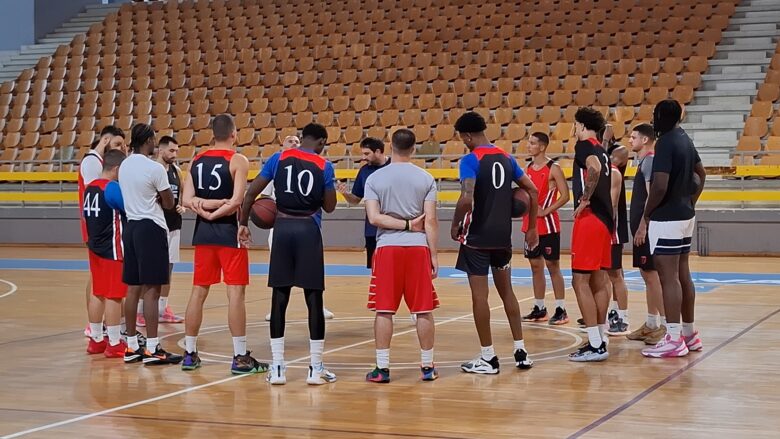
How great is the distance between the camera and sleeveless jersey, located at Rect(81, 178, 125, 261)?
851 cm

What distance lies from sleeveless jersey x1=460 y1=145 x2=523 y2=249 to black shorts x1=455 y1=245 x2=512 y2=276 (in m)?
0.05

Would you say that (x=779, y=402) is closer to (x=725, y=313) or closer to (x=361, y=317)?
(x=725, y=313)

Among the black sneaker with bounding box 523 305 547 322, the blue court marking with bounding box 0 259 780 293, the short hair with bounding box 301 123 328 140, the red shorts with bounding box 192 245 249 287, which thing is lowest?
the blue court marking with bounding box 0 259 780 293

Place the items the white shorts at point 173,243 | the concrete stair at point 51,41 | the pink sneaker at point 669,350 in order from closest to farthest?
the pink sneaker at point 669,350, the white shorts at point 173,243, the concrete stair at point 51,41

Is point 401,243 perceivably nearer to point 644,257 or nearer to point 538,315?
point 644,257

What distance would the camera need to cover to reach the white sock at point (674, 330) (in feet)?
27.1

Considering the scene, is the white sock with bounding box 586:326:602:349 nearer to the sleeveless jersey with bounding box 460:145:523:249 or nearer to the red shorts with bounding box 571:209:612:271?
the red shorts with bounding box 571:209:612:271

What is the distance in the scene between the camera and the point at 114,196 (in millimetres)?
8367

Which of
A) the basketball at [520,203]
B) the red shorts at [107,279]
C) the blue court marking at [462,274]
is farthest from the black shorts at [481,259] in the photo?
the blue court marking at [462,274]

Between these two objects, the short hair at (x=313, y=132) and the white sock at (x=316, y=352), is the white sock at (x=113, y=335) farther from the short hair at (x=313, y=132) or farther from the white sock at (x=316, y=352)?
the short hair at (x=313, y=132)

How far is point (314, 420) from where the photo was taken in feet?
20.0

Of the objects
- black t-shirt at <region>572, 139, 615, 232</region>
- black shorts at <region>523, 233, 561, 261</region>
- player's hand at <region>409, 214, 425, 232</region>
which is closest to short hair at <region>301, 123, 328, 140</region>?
player's hand at <region>409, 214, 425, 232</region>

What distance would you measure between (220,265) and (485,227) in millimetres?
2017

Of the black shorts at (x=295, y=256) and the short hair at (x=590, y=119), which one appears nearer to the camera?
the black shorts at (x=295, y=256)
